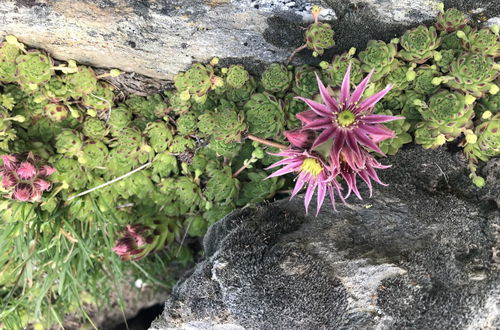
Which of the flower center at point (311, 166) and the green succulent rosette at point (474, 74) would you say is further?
the green succulent rosette at point (474, 74)

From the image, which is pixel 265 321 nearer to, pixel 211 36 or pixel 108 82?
pixel 211 36

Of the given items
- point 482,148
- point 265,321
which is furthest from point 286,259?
point 482,148

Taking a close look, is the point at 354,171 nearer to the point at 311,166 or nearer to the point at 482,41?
the point at 311,166

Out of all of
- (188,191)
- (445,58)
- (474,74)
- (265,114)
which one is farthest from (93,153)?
(474,74)

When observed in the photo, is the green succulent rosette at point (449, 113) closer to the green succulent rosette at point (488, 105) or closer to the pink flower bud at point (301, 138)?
Answer: the green succulent rosette at point (488, 105)

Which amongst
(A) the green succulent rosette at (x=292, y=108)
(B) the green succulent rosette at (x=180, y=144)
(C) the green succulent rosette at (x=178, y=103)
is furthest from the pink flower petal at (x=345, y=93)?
(B) the green succulent rosette at (x=180, y=144)

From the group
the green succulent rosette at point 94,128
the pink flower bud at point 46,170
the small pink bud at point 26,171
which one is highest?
the green succulent rosette at point 94,128
